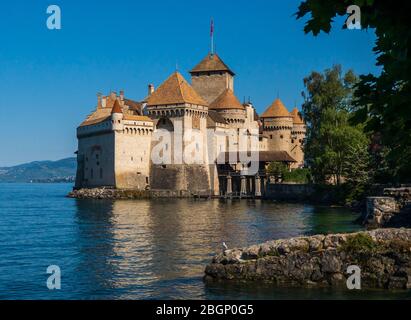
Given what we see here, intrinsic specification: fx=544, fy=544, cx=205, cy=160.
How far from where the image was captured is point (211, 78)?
85.2m

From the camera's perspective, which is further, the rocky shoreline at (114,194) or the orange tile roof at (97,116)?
the orange tile roof at (97,116)

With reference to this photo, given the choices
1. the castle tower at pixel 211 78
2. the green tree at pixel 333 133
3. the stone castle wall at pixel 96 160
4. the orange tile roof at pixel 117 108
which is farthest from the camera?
the castle tower at pixel 211 78

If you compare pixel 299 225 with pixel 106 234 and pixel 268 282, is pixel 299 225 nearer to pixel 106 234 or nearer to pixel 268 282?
pixel 106 234

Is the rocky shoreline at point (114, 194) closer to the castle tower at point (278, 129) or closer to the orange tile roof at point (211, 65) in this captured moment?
the castle tower at point (278, 129)

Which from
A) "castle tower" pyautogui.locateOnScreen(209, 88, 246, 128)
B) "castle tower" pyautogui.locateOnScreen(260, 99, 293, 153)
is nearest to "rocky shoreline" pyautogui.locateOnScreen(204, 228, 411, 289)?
"castle tower" pyautogui.locateOnScreen(209, 88, 246, 128)

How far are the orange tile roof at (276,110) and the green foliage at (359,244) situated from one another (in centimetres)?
6691

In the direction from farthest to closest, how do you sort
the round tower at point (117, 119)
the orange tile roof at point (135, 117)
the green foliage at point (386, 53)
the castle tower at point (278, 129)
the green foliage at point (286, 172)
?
1. the castle tower at point (278, 129)
2. the orange tile roof at point (135, 117)
3. the round tower at point (117, 119)
4. the green foliage at point (286, 172)
5. the green foliage at point (386, 53)

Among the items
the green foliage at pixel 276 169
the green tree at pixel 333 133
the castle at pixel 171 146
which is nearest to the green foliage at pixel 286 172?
the green foliage at pixel 276 169

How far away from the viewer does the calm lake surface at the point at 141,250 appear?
1587 centimetres

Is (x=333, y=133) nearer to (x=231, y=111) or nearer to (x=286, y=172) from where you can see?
(x=286, y=172)

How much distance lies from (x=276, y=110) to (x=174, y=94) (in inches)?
804

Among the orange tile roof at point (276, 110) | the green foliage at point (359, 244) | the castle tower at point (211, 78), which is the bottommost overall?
the green foliage at point (359, 244)

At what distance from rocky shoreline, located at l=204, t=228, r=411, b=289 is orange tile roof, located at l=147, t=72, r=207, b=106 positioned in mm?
51767
